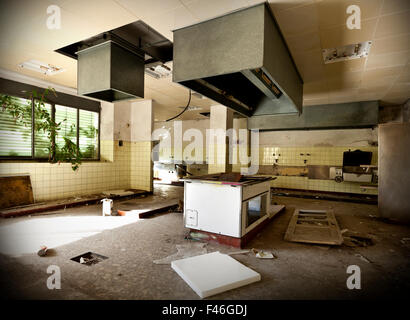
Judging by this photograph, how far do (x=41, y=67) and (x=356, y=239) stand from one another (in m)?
5.88

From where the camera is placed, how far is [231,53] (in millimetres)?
2184

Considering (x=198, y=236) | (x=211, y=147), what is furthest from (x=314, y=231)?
(x=211, y=147)

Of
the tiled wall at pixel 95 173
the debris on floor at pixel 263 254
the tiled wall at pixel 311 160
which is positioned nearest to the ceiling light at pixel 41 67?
the tiled wall at pixel 95 173

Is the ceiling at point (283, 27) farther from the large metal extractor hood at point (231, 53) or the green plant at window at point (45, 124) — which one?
the green plant at window at point (45, 124)

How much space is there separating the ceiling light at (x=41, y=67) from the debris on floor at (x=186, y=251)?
12.6 feet

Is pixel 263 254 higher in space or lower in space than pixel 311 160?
lower

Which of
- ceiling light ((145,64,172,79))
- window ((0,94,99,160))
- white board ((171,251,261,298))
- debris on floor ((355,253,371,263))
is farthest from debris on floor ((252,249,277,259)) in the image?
window ((0,94,99,160))

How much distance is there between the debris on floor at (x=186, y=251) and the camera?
94.7 inches

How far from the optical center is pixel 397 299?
182 centimetres

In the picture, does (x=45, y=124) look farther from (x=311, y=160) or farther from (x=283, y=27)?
(x=311, y=160)

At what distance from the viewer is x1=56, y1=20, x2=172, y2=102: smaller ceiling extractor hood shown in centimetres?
291

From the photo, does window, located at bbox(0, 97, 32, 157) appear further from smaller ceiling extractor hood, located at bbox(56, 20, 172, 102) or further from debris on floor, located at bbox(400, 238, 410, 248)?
debris on floor, located at bbox(400, 238, 410, 248)

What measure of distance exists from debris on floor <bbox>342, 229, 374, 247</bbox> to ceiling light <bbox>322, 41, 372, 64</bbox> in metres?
2.66
